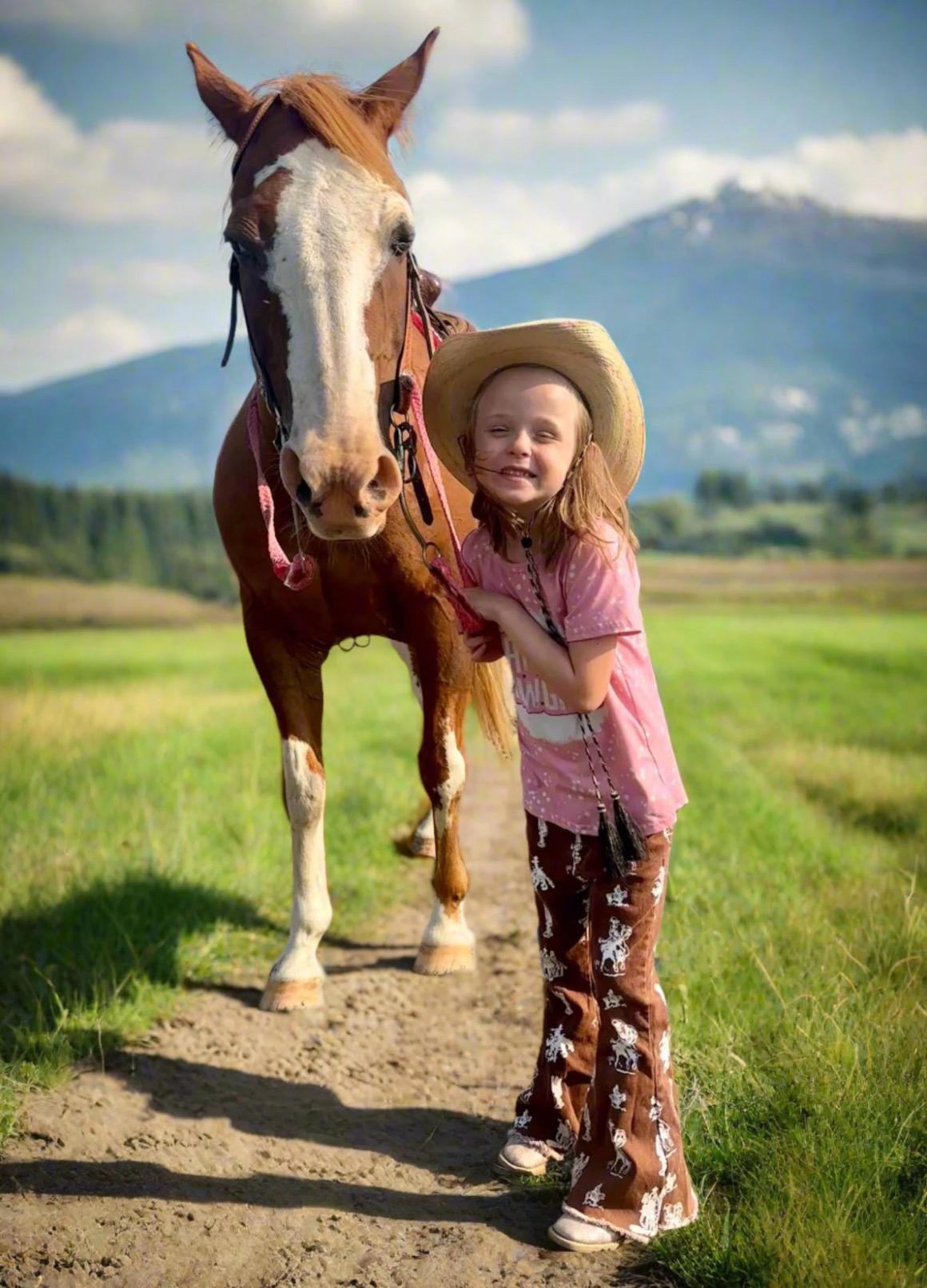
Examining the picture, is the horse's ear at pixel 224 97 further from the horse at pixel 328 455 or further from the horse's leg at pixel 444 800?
the horse's leg at pixel 444 800

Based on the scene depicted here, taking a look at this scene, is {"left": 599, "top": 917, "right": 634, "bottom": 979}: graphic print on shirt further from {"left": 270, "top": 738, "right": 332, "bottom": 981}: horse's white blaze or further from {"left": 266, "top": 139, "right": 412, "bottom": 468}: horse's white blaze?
{"left": 270, "top": 738, "right": 332, "bottom": 981}: horse's white blaze

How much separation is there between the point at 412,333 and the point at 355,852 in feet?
8.89

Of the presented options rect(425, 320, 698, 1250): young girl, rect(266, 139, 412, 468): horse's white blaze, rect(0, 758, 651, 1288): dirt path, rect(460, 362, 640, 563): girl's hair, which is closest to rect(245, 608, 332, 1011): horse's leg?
rect(0, 758, 651, 1288): dirt path

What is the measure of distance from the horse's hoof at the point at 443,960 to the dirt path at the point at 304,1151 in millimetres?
50

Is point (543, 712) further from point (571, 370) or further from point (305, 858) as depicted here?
point (305, 858)

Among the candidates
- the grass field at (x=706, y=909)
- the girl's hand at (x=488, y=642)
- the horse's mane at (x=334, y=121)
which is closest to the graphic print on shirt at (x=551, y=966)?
the grass field at (x=706, y=909)

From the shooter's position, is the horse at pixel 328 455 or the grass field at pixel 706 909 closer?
the grass field at pixel 706 909

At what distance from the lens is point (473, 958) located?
398 centimetres

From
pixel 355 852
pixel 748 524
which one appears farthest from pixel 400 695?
pixel 748 524

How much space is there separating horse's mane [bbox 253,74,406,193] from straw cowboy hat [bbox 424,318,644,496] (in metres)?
0.72

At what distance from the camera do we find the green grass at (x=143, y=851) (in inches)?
139

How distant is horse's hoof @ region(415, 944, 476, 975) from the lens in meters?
3.89

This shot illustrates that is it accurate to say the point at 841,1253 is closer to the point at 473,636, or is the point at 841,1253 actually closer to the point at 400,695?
the point at 473,636

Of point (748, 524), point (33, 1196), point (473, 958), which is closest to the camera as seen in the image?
point (33, 1196)
